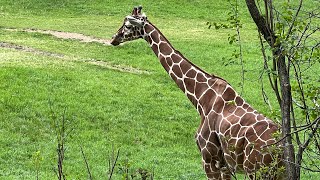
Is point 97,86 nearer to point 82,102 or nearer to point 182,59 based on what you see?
point 82,102

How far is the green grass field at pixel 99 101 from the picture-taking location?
10.5 meters

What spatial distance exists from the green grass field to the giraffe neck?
0.83m

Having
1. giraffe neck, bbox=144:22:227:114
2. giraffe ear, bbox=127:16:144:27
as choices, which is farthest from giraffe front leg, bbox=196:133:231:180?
giraffe ear, bbox=127:16:144:27

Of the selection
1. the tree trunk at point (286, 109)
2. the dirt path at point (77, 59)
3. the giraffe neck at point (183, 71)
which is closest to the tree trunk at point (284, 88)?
the tree trunk at point (286, 109)

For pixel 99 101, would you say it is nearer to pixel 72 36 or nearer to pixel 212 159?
pixel 212 159

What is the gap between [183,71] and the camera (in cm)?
752

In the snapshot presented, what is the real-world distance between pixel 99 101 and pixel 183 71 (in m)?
6.59

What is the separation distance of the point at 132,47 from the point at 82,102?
7.07 metres

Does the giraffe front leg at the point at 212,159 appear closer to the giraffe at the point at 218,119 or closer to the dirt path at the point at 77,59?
the giraffe at the point at 218,119

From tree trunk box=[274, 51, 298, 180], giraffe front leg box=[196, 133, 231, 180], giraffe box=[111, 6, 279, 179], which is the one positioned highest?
tree trunk box=[274, 51, 298, 180]

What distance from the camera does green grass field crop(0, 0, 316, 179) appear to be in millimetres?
10453

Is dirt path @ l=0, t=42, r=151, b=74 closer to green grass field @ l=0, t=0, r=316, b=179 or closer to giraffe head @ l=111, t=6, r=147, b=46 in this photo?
green grass field @ l=0, t=0, r=316, b=179

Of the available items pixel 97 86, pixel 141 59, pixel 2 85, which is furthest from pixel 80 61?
pixel 2 85

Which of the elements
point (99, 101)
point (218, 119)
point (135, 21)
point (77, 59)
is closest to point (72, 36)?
point (77, 59)
